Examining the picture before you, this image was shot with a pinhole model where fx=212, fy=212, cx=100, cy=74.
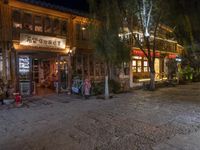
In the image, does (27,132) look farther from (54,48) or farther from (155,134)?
(54,48)

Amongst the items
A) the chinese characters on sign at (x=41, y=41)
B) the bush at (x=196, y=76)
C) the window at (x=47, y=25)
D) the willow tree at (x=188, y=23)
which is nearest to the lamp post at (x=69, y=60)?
the chinese characters on sign at (x=41, y=41)

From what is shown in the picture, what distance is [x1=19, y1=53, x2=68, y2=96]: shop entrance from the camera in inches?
500

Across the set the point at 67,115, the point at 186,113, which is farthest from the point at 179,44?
the point at 67,115

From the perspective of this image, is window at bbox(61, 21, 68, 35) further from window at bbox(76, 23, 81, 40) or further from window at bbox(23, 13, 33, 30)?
window at bbox(23, 13, 33, 30)

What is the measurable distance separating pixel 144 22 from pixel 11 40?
9588mm

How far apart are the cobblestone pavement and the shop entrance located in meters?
3.29

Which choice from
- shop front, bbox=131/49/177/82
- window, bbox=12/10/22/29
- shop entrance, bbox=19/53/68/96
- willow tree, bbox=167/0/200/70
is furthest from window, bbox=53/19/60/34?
willow tree, bbox=167/0/200/70

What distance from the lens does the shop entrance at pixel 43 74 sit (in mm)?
12695

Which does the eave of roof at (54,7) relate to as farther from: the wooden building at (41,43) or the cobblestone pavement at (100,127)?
the cobblestone pavement at (100,127)

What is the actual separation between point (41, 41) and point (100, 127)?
812 cm

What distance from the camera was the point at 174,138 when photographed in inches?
222

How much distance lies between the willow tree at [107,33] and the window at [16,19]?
13.9ft

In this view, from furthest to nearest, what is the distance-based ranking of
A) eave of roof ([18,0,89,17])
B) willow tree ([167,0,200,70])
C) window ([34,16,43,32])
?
willow tree ([167,0,200,70]), window ([34,16,43,32]), eave of roof ([18,0,89,17])

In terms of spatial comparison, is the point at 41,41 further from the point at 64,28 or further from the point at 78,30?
the point at 78,30
